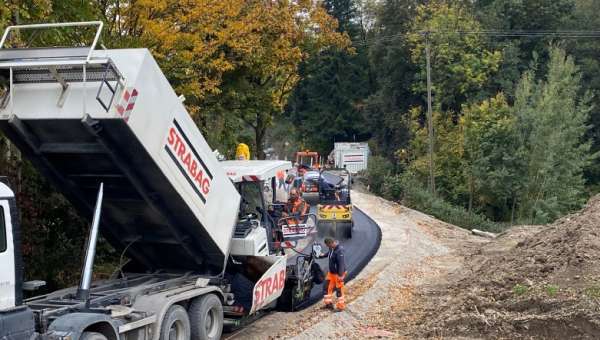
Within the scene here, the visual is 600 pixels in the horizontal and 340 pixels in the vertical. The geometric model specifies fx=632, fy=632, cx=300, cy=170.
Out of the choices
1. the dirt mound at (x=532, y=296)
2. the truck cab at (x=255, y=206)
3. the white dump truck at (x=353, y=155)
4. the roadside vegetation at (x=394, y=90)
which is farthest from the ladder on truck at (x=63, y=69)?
the white dump truck at (x=353, y=155)

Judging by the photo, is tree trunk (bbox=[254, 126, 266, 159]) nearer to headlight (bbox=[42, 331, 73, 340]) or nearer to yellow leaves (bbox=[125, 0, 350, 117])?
yellow leaves (bbox=[125, 0, 350, 117])

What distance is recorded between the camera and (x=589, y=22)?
48156 millimetres

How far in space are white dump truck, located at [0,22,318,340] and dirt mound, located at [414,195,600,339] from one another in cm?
340

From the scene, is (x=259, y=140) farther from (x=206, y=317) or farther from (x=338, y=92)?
(x=338, y=92)

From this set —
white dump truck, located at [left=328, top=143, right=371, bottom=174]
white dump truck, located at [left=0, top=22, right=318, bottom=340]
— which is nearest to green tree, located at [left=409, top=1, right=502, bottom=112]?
white dump truck, located at [left=328, top=143, right=371, bottom=174]

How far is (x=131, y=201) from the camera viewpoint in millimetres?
8852

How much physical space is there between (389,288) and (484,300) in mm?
3736

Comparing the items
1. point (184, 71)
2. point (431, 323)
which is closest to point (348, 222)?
point (184, 71)

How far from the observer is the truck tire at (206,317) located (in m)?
9.26

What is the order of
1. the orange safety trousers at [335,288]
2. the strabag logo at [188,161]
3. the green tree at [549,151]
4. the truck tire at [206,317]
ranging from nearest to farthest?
the strabag logo at [188,161] < the truck tire at [206,317] < the orange safety trousers at [335,288] < the green tree at [549,151]

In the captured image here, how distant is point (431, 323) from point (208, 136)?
14.2m

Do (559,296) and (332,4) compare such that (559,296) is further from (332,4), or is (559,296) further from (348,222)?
(332,4)

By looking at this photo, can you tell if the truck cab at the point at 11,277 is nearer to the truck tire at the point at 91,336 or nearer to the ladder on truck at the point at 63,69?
the truck tire at the point at 91,336

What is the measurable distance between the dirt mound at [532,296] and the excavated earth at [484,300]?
0.01 metres
